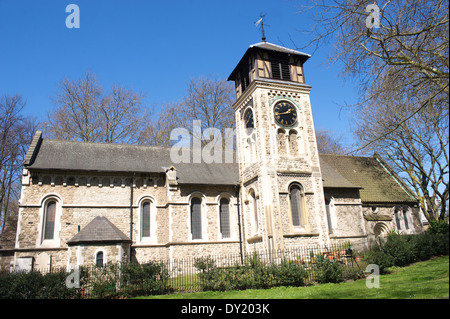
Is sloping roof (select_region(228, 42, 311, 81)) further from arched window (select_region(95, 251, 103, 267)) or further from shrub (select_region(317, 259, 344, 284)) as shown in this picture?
arched window (select_region(95, 251, 103, 267))

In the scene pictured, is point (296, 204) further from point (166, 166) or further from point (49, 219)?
point (49, 219)

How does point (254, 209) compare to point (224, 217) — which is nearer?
point (254, 209)

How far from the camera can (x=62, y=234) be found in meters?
19.1

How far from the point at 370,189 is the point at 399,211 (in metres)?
2.66

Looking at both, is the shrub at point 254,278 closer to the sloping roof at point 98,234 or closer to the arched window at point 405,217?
the sloping roof at point 98,234

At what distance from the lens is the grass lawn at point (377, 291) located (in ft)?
25.4

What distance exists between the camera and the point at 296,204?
2019cm

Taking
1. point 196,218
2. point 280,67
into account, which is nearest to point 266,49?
point 280,67

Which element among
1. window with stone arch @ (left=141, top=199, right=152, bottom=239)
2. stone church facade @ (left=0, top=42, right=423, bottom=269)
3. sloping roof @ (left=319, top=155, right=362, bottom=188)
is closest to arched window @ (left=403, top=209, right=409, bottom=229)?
stone church facade @ (left=0, top=42, right=423, bottom=269)

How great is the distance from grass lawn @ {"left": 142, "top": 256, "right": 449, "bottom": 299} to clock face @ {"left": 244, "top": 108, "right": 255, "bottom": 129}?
1199 centimetres

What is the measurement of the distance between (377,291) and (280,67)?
651 inches

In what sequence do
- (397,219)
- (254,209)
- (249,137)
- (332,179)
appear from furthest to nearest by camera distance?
(397,219)
(332,179)
(249,137)
(254,209)

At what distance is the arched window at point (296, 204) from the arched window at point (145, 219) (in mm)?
8998
